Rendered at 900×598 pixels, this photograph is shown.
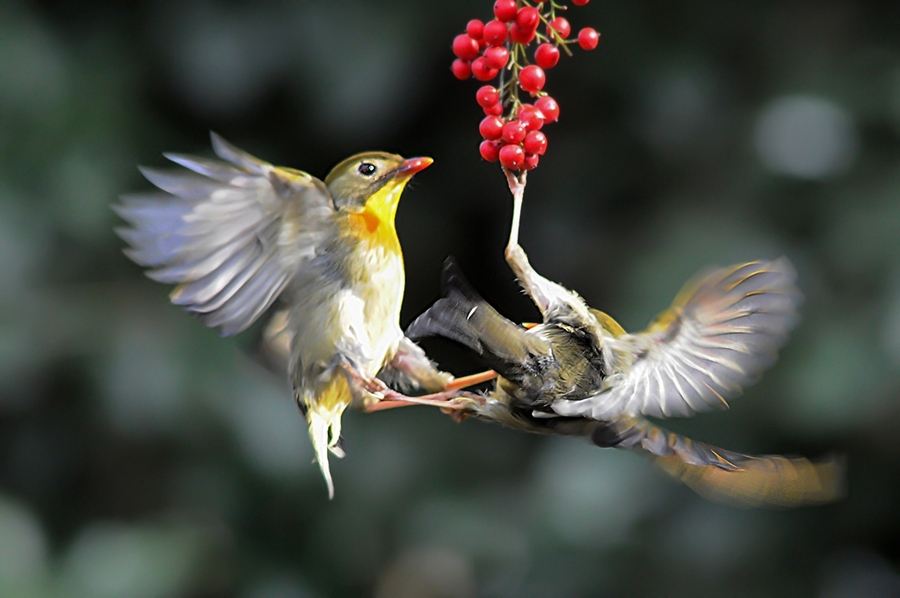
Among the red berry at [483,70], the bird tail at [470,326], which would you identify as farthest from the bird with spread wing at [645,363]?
the red berry at [483,70]

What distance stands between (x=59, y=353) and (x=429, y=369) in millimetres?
2248

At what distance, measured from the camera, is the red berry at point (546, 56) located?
4.47ft

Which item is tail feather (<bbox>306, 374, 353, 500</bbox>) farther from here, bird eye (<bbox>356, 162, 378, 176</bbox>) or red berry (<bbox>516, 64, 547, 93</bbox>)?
red berry (<bbox>516, 64, 547, 93</bbox>)

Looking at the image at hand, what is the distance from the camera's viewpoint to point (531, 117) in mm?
1314

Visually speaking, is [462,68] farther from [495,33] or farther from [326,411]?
[326,411]

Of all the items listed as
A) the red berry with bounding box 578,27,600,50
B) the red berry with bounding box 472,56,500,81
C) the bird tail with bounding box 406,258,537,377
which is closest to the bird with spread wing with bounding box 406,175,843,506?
the bird tail with bounding box 406,258,537,377

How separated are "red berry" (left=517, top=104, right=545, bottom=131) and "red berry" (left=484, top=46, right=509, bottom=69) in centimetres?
5

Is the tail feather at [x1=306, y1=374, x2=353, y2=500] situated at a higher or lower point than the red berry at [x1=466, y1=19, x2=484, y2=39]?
lower

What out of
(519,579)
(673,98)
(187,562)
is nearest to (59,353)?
(187,562)

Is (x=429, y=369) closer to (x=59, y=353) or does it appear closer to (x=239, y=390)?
(x=239, y=390)

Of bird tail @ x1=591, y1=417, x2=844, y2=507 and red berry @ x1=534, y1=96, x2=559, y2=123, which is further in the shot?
red berry @ x1=534, y1=96, x2=559, y2=123

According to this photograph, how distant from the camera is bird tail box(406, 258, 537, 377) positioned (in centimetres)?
127

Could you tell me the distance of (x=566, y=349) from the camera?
1.41m

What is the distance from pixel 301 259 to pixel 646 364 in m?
0.39
